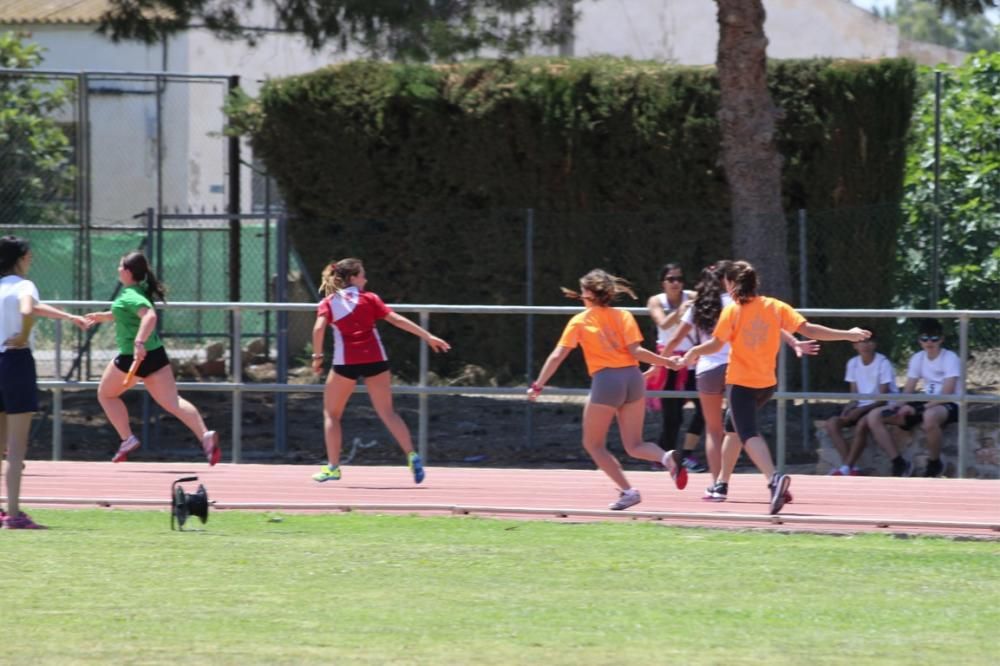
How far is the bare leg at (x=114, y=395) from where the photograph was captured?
1228 cm

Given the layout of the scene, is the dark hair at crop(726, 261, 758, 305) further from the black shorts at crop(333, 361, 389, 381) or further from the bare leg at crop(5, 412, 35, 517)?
the bare leg at crop(5, 412, 35, 517)

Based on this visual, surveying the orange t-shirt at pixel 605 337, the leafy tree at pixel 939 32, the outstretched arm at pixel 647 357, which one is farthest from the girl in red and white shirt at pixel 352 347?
the leafy tree at pixel 939 32

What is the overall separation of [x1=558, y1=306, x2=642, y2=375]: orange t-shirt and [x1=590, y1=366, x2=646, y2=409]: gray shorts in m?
0.04

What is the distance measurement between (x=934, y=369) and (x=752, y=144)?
4043 mm

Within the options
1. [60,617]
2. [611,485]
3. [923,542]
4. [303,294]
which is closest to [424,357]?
[611,485]

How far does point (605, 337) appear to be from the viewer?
10.4 metres

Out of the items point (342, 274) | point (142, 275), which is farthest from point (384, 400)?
point (142, 275)

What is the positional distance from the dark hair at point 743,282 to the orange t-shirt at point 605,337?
68 centimetres

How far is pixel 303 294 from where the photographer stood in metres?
21.2

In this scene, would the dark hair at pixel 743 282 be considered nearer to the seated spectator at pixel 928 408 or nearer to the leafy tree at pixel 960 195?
the seated spectator at pixel 928 408

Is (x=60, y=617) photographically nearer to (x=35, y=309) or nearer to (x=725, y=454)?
(x=35, y=309)

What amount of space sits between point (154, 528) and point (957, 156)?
1297 centimetres

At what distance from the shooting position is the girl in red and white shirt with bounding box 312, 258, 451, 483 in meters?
11.9

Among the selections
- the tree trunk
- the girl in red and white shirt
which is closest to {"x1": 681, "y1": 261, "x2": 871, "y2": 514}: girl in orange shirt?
the girl in red and white shirt
